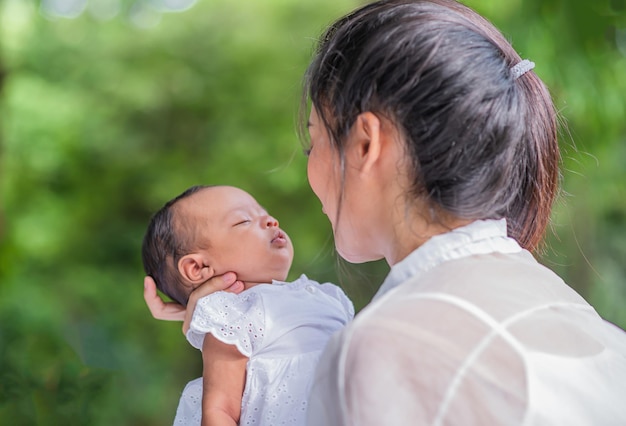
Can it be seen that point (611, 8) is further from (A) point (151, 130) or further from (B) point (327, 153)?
(A) point (151, 130)

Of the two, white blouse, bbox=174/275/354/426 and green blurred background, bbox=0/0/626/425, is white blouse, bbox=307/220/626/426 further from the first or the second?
green blurred background, bbox=0/0/626/425

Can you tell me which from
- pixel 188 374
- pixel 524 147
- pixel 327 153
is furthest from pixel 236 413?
pixel 188 374

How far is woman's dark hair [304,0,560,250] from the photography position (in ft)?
3.01

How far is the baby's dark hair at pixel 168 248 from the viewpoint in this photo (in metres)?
1.24

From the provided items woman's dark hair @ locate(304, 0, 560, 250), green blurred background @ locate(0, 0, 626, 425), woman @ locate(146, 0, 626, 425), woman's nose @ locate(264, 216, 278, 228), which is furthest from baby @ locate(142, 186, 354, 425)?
green blurred background @ locate(0, 0, 626, 425)

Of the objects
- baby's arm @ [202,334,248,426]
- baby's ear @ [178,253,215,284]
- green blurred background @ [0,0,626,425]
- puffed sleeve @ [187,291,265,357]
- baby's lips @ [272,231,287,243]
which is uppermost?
baby's lips @ [272,231,287,243]

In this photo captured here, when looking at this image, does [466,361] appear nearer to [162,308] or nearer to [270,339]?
[270,339]

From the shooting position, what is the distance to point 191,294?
1.22 meters

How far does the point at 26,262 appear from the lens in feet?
15.9

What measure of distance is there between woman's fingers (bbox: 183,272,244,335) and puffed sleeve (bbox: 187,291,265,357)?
3 centimetres

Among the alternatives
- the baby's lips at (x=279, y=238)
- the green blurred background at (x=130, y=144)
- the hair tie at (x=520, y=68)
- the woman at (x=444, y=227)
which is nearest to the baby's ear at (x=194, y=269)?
the baby's lips at (x=279, y=238)

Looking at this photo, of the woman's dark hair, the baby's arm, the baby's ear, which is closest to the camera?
the woman's dark hair

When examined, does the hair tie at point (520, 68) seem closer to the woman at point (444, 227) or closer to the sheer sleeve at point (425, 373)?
the woman at point (444, 227)

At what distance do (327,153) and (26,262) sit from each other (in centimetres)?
420
